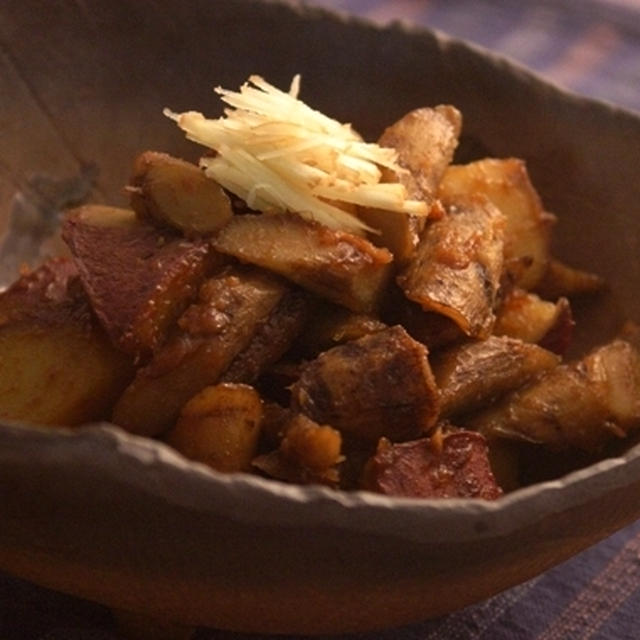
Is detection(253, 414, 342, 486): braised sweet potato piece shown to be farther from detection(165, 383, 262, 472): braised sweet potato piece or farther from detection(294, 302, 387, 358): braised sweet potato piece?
detection(294, 302, 387, 358): braised sweet potato piece

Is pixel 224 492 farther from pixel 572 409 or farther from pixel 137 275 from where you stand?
pixel 572 409

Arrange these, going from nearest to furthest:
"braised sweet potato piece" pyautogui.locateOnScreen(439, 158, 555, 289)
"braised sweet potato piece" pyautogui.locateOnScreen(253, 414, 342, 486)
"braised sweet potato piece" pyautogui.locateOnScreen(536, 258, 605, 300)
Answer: "braised sweet potato piece" pyautogui.locateOnScreen(253, 414, 342, 486) → "braised sweet potato piece" pyautogui.locateOnScreen(439, 158, 555, 289) → "braised sweet potato piece" pyautogui.locateOnScreen(536, 258, 605, 300)

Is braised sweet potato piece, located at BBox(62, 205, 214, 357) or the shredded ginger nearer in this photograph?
braised sweet potato piece, located at BBox(62, 205, 214, 357)

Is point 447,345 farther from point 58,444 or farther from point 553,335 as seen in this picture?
point 58,444

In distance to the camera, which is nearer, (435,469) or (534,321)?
(435,469)

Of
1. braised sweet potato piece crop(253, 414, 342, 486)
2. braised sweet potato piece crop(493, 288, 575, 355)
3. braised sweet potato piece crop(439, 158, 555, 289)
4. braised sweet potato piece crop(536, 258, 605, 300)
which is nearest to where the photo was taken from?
braised sweet potato piece crop(253, 414, 342, 486)

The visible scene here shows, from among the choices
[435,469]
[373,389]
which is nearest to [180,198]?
[373,389]

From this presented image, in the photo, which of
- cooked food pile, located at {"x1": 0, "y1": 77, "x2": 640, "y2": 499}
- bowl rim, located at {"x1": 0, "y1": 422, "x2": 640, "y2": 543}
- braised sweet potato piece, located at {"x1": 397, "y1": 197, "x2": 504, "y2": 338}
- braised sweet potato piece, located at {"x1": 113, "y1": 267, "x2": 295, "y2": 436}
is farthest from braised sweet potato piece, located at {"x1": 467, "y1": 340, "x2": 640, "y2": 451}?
bowl rim, located at {"x1": 0, "y1": 422, "x2": 640, "y2": 543}
